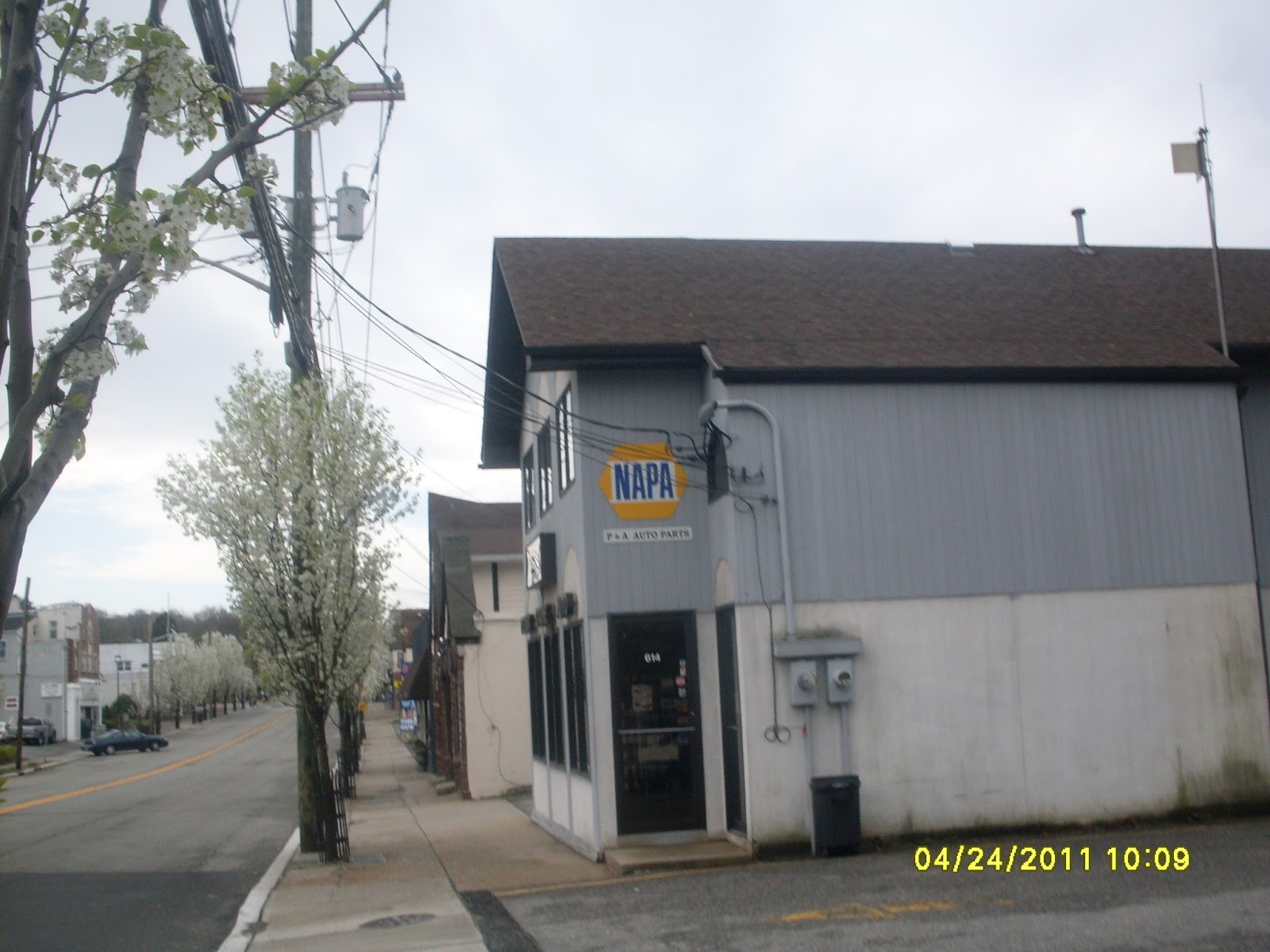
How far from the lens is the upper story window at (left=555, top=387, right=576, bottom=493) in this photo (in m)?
14.9

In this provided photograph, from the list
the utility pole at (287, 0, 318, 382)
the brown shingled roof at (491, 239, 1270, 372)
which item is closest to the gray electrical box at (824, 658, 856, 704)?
the brown shingled roof at (491, 239, 1270, 372)

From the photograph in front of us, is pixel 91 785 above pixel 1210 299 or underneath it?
underneath

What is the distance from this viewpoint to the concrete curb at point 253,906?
420 inches

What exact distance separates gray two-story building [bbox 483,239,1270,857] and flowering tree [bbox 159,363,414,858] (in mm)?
2838

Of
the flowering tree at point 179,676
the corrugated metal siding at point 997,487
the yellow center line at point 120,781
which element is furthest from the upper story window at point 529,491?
the flowering tree at point 179,676

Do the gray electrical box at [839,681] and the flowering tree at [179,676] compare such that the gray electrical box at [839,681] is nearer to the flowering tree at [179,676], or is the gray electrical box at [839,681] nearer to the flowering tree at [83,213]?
the flowering tree at [83,213]

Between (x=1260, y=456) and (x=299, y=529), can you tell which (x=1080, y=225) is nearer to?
(x=1260, y=456)

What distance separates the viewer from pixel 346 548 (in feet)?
51.8

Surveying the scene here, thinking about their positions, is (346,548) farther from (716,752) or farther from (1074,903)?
(1074,903)

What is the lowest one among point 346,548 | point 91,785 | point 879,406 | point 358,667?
point 91,785

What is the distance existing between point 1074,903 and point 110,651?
127 m

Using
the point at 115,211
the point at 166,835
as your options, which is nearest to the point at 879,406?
the point at 115,211

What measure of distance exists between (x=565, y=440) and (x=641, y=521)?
1.75m
